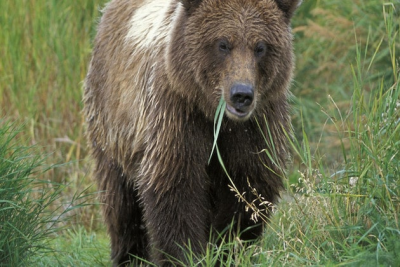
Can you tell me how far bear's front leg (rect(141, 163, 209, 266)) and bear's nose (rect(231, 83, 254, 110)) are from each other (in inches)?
25.6

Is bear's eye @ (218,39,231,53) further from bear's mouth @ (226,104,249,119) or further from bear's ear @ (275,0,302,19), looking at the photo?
bear's ear @ (275,0,302,19)

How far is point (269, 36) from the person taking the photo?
17.8 ft

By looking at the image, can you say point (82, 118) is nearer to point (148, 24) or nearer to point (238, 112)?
point (148, 24)

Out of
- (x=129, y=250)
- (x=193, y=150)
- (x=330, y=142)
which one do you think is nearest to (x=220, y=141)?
(x=193, y=150)

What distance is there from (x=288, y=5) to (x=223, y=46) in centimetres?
56

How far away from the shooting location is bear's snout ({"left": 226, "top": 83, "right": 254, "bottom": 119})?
5152 mm

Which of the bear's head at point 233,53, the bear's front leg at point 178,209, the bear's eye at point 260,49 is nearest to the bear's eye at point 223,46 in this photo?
the bear's head at point 233,53

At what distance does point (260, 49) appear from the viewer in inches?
212

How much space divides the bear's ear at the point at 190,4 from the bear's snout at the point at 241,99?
664mm

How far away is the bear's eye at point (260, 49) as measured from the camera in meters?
5.36

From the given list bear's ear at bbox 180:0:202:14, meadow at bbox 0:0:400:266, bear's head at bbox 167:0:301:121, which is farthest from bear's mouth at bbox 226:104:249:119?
bear's ear at bbox 180:0:202:14

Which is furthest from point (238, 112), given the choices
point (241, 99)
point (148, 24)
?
point (148, 24)

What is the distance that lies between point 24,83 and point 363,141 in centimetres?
478

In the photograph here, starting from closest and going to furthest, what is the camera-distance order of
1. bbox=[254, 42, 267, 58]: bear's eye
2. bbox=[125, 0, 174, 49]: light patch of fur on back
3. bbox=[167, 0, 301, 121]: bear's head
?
1. bbox=[167, 0, 301, 121]: bear's head
2. bbox=[254, 42, 267, 58]: bear's eye
3. bbox=[125, 0, 174, 49]: light patch of fur on back
